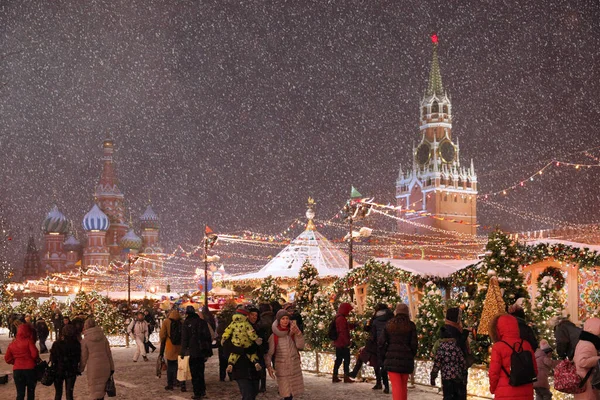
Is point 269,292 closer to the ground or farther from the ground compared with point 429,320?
farther from the ground

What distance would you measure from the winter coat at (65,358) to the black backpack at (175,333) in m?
3.14

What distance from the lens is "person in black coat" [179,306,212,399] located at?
12.6 metres

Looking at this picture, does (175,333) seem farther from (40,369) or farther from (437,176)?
(437,176)

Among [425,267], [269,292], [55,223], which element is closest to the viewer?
[269,292]

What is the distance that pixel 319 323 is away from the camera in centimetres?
1744

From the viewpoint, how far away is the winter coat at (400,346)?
9.54 meters

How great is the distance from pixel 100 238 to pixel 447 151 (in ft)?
193

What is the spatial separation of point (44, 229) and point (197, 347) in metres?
119

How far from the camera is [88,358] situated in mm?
10016

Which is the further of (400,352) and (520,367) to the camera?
(400,352)

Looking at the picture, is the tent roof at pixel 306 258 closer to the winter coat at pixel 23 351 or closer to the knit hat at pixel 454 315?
the winter coat at pixel 23 351

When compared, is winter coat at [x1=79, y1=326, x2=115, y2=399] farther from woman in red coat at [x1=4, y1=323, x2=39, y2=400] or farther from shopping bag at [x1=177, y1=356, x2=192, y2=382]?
shopping bag at [x1=177, y1=356, x2=192, y2=382]

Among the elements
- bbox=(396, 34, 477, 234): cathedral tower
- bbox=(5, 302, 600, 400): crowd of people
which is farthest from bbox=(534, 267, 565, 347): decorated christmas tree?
bbox=(396, 34, 477, 234): cathedral tower

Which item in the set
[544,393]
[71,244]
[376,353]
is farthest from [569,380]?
[71,244]
